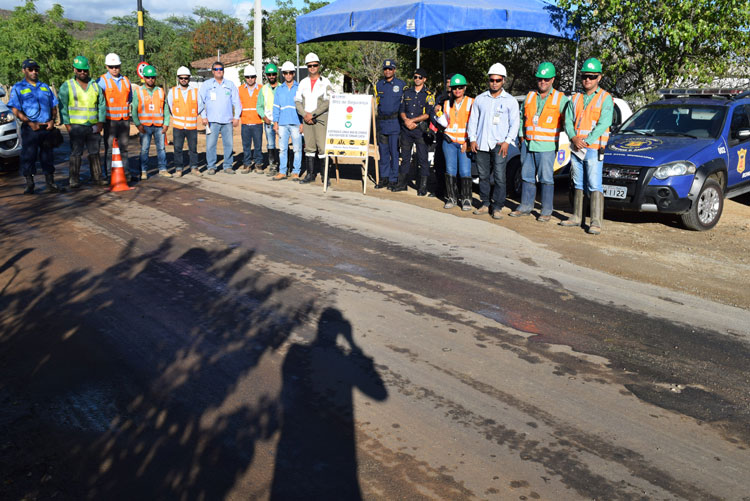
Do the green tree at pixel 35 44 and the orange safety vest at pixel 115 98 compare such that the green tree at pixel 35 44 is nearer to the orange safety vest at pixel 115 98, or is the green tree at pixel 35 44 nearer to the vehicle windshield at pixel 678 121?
the orange safety vest at pixel 115 98

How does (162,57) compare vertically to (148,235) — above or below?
above

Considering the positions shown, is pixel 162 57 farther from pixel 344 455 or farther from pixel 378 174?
pixel 344 455

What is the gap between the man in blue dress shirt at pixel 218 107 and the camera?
42.8 ft

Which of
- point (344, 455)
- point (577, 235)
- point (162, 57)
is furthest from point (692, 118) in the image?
point (162, 57)

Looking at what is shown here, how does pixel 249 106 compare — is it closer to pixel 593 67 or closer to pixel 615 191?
pixel 593 67

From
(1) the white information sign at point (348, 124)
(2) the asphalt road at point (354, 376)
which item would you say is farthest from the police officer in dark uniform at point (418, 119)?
(2) the asphalt road at point (354, 376)

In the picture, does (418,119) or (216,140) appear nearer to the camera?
(418,119)

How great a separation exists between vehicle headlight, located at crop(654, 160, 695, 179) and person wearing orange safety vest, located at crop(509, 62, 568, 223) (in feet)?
4.59

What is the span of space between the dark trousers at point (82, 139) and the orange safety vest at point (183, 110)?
5.98ft

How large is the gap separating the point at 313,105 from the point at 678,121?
6.19 metres

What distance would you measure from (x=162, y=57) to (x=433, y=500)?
53.7 metres

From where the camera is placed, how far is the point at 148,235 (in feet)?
26.6

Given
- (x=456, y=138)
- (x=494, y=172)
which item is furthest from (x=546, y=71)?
(x=456, y=138)

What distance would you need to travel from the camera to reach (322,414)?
13.0 ft
